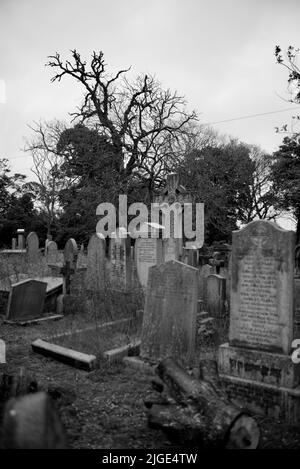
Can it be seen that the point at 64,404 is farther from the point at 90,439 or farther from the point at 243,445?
the point at 243,445

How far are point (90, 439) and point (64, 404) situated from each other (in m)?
0.75

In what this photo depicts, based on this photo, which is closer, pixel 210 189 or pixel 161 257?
pixel 161 257

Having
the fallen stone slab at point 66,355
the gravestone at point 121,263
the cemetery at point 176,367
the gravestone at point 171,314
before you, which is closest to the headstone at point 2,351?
the cemetery at point 176,367

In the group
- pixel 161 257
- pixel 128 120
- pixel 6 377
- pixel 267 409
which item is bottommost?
pixel 267 409

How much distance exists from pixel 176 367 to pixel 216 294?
5255mm

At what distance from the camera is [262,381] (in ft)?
15.0

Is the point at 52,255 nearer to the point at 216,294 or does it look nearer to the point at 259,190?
the point at 216,294

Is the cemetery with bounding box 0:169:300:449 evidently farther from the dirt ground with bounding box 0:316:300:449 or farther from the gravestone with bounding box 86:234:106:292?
the gravestone with bounding box 86:234:106:292

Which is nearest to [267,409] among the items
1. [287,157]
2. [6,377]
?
[6,377]


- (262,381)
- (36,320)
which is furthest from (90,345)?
(262,381)

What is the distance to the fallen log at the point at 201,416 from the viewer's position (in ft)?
10.6

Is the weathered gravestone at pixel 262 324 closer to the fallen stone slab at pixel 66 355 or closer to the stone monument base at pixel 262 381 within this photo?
the stone monument base at pixel 262 381

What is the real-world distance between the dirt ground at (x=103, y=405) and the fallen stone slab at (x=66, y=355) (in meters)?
0.08

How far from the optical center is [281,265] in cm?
464
